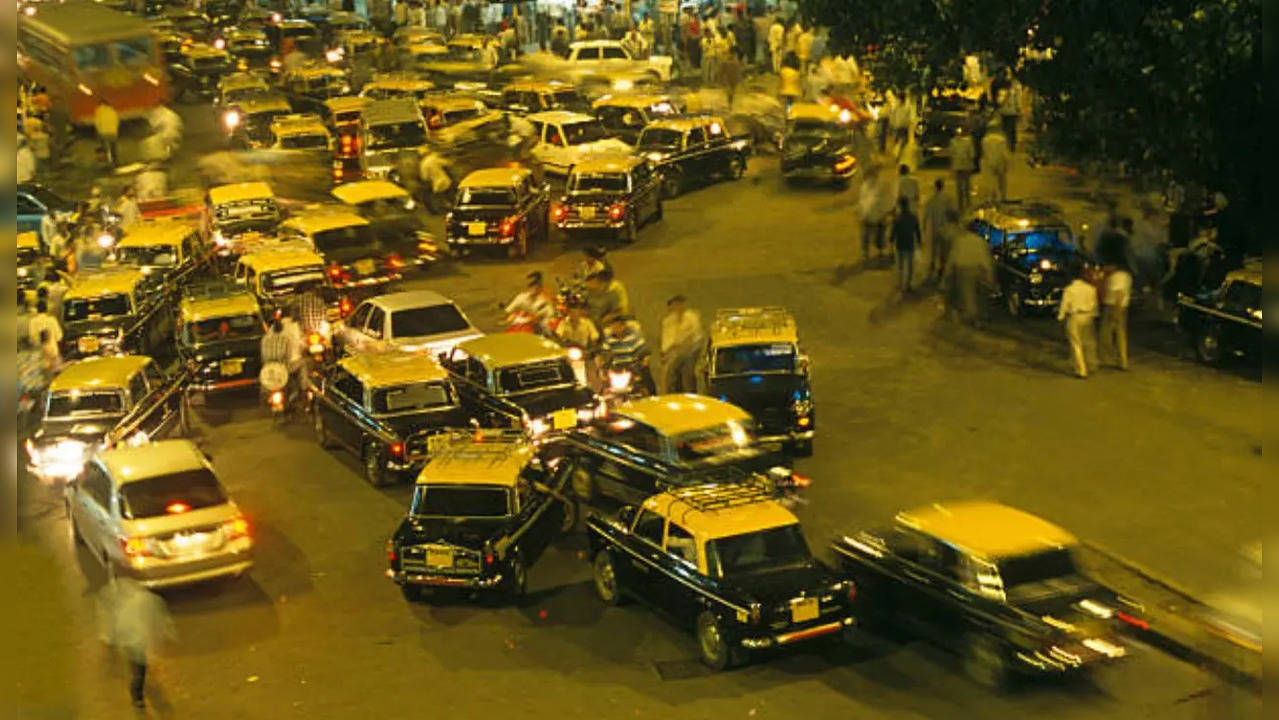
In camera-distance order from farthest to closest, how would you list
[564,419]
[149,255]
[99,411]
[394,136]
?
[394,136] < [149,255] < [99,411] < [564,419]

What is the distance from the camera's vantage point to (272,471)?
22.2 meters

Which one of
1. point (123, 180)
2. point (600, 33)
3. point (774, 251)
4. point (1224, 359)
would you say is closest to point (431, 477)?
point (1224, 359)

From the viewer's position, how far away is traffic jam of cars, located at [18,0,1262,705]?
15.4 m

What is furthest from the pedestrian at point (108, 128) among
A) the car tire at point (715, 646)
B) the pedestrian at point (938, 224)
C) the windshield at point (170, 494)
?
the car tire at point (715, 646)

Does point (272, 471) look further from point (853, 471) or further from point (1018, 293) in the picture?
point (1018, 293)

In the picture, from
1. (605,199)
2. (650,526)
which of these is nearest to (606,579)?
(650,526)

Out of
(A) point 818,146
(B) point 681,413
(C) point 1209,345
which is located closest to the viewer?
(B) point 681,413

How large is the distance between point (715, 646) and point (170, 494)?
6519 mm

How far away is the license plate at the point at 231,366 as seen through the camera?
25391mm

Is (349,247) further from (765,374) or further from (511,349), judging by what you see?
(765,374)

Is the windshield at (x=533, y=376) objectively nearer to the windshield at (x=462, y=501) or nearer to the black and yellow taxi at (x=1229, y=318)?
the windshield at (x=462, y=501)

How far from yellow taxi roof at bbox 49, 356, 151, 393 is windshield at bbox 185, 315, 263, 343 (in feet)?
5.31

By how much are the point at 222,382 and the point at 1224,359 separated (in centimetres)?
1485

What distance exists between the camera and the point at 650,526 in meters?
16.6
